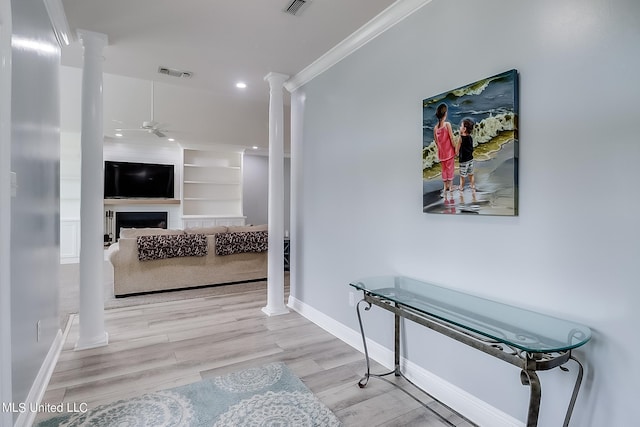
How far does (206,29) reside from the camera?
8.94 ft

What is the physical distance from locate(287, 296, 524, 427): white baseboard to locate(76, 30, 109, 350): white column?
2083 mm

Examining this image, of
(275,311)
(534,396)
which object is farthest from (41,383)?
(534,396)

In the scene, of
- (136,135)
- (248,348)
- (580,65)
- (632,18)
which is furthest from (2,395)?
(136,135)

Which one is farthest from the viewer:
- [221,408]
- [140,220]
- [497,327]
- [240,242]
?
[140,220]

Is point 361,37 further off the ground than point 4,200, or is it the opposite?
point 361,37

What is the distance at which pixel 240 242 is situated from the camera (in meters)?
5.03

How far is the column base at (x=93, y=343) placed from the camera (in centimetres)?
282

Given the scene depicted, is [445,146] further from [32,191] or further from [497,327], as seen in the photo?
[32,191]

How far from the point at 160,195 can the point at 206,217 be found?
1.17 meters

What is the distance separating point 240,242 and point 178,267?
906 mm

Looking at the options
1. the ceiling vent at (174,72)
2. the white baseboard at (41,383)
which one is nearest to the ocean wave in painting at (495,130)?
the white baseboard at (41,383)

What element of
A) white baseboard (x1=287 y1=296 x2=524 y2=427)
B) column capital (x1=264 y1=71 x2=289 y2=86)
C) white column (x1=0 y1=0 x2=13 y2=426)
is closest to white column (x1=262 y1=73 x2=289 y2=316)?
column capital (x1=264 y1=71 x2=289 y2=86)

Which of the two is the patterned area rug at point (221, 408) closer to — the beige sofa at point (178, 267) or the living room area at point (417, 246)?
the living room area at point (417, 246)

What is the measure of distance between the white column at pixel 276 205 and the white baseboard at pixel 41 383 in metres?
1.84
